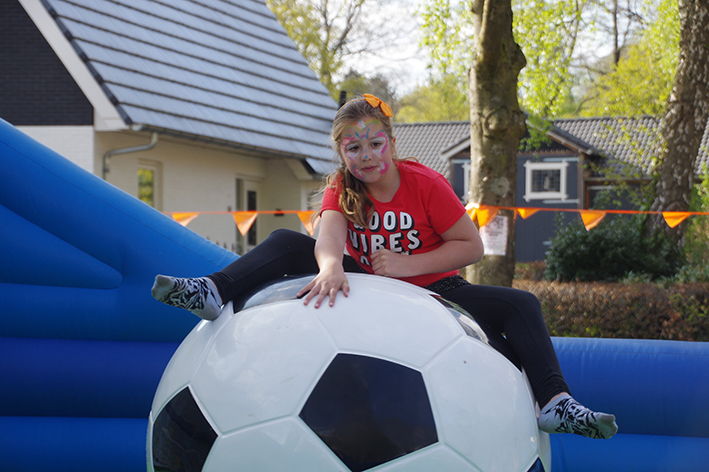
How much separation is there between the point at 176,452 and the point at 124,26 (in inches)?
438

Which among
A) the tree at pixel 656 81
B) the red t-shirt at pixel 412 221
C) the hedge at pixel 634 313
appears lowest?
the hedge at pixel 634 313

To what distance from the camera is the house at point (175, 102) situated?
10297 mm

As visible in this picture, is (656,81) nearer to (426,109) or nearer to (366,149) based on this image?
(366,149)

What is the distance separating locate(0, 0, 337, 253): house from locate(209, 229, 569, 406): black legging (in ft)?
27.0

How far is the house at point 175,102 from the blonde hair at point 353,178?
26.7ft

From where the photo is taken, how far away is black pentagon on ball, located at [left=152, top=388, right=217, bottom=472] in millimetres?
1827

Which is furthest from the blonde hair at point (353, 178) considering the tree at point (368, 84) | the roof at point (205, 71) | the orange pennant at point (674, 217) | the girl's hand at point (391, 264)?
the tree at point (368, 84)

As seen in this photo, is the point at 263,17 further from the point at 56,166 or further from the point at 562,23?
the point at 56,166

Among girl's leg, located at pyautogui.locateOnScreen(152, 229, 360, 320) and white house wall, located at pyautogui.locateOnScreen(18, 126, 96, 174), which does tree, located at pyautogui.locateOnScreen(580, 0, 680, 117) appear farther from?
girl's leg, located at pyautogui.locateOnScreen(152, 229, 360, 320)

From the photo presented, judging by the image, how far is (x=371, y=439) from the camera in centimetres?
172

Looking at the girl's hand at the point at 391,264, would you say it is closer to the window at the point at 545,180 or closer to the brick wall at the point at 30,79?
the brick wall at the point at 30,79

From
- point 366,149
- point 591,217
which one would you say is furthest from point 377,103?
point 591,217

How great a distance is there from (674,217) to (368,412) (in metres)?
8.63

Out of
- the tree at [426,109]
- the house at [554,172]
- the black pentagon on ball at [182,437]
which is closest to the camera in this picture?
the black pentagon on ball at [182,437]
